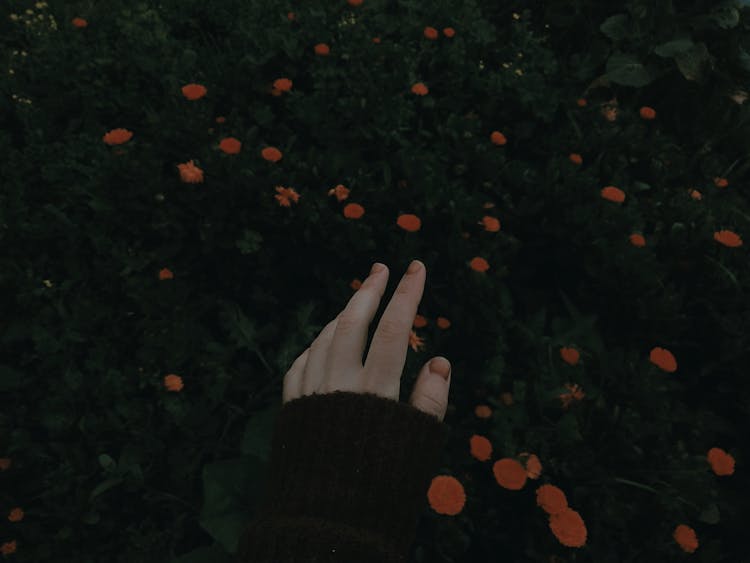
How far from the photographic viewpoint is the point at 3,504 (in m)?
1.59

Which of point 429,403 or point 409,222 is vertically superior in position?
point 429,403

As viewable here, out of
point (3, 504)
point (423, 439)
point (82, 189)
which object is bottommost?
point (3, 504)

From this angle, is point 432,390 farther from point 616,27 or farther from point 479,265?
point 616,27

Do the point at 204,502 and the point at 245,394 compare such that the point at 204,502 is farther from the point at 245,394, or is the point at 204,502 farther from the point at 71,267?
the point at 71,267

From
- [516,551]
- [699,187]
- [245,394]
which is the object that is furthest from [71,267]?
[699,187]

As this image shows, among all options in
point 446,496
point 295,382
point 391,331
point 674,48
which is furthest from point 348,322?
point 674,48

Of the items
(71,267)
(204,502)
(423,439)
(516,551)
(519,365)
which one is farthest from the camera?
(71,267)

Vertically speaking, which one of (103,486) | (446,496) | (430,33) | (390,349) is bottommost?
(103,486)

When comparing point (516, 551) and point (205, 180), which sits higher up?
point (205, 180)

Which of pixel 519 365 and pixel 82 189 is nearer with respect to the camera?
pixel 519 365

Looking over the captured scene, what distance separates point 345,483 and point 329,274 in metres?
1.01

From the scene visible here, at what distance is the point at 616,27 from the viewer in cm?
291

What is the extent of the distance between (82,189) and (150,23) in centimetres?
103

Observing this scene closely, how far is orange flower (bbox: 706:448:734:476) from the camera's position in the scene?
1.49 metres
